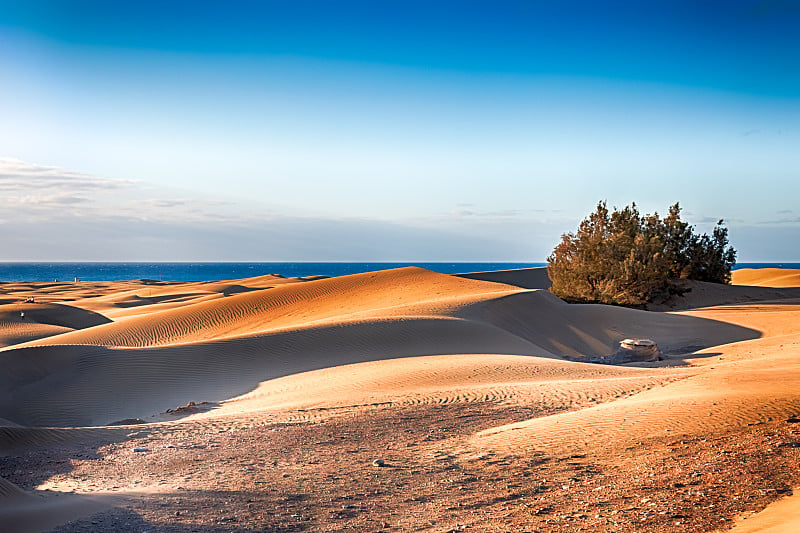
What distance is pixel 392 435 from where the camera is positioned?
957 centimetres

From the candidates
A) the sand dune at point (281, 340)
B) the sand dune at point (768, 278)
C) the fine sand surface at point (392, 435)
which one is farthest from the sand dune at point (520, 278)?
the fine sand surface at point (392, 435)

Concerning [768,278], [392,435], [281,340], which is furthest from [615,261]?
[768,278]

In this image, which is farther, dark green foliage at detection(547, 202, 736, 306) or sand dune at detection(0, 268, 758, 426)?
dark green foliage at detection(547, 202, 736, 306)

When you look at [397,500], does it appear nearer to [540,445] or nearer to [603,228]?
[540,445]

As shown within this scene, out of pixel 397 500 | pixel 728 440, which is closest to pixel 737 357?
pixel 728 440

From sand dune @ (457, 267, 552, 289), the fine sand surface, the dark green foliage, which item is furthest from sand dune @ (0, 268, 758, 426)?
sand dune @ (457, 267, 552, 289)

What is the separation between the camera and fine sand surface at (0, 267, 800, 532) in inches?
246

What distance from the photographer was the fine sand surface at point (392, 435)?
6.24 m

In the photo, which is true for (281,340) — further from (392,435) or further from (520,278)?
(520,278)

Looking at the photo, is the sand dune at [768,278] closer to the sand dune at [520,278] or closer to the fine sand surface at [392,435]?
the sand dune at [520,278]

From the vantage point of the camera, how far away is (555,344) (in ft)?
76.0

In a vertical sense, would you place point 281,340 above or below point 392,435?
above

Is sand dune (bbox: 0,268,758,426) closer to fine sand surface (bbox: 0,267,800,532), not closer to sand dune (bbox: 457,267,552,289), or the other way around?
fine sand surface (bbox: 0,267,800,532)

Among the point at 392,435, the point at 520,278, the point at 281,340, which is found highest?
the point at 520,278
